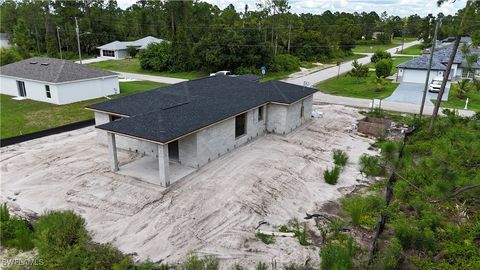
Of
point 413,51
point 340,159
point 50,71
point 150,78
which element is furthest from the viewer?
point 413,51

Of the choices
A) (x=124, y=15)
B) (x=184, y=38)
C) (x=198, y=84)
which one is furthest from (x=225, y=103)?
(x=124, y=15)

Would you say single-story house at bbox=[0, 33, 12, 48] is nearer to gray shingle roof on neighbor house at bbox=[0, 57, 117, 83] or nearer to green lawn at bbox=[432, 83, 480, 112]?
gray shingle roof on neighbor house at bbox=[0, 57, 117, 83]

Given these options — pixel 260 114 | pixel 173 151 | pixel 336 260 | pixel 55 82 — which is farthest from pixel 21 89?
pixel 336 260

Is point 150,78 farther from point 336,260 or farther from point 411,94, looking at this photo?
point 336,260

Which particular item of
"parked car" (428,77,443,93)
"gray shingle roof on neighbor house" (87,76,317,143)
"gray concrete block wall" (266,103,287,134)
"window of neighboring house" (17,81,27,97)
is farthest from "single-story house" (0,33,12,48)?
"parked car" (428,77,443,93)

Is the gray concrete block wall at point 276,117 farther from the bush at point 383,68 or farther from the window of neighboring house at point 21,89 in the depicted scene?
the window of neighboring house at point 21,89

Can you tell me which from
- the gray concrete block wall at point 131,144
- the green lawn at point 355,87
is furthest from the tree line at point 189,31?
the gray concrete block wall at point 131,144

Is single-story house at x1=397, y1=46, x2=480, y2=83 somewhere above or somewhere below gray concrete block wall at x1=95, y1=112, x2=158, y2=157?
above
